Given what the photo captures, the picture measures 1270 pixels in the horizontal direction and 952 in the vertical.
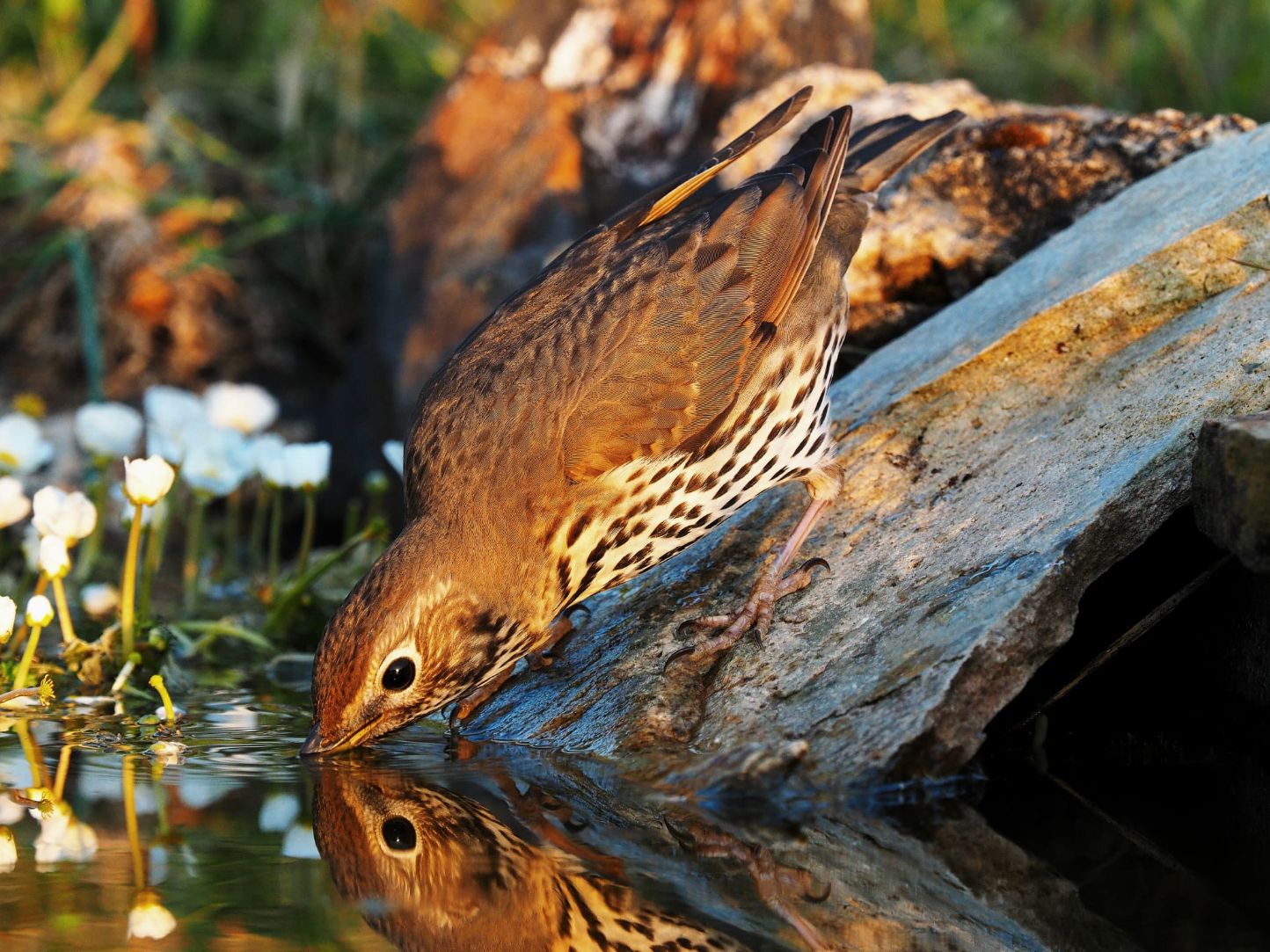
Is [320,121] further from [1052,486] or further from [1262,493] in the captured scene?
[1262,493]

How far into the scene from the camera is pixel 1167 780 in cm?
377

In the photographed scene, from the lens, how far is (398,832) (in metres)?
3.40

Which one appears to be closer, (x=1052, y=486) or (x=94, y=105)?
(x=1052, y=486)

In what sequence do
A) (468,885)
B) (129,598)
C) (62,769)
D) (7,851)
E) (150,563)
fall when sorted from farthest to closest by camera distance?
1. (150,563)
2. (129,598)
3. (62,769)
4. (7,851)
5. (468,885)

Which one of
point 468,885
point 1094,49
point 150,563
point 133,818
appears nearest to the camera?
point 468,885

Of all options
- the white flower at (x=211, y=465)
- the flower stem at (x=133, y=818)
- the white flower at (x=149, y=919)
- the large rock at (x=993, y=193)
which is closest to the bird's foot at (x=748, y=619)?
the flower stem at (x=133, y=818)

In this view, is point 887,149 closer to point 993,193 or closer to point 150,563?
point 993,193

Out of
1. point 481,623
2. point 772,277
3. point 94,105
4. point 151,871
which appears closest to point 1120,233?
point 772,277

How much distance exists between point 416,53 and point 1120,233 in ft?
22.1

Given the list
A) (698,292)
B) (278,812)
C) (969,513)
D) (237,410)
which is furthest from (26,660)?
(969,513)

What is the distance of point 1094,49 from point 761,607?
777 cm

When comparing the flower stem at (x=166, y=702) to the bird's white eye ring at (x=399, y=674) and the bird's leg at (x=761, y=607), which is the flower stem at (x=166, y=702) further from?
the bird's leg at (x=761, y=607)

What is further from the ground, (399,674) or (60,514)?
(60,514)

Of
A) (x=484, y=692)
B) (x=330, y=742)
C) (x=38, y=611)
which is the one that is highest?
(x=38, y=611)
